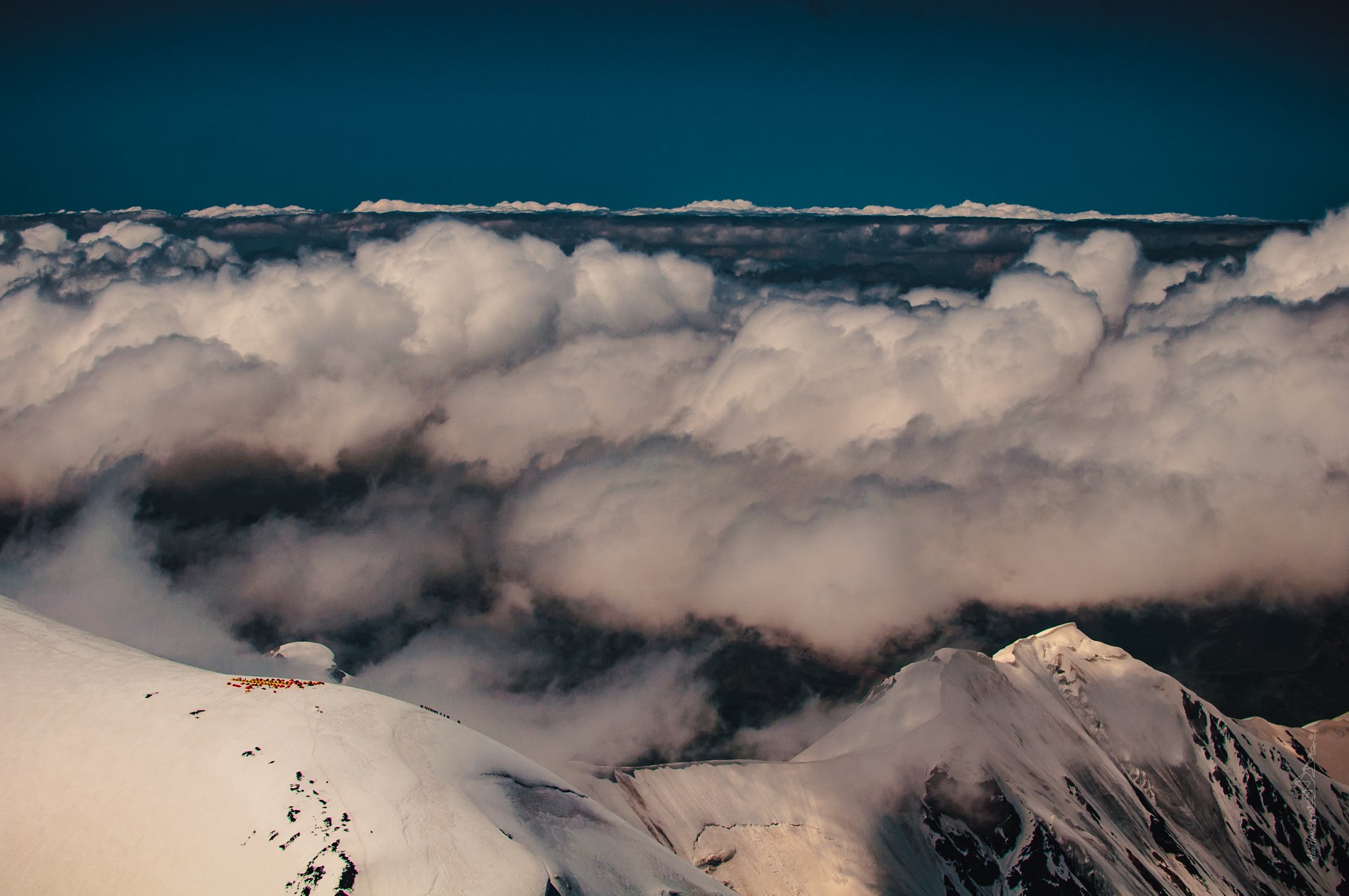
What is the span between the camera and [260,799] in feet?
164

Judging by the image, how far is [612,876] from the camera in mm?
59125

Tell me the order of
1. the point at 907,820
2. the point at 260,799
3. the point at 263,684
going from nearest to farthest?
the point at 260,799
the point at 263,684
the point at 907,820

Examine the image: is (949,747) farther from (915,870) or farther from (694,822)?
(694,822)

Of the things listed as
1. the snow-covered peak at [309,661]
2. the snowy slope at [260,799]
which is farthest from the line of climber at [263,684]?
the snow-covered peak at [309,661]

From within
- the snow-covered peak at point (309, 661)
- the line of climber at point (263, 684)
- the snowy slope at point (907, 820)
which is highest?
the line of climber at point (263, 684)

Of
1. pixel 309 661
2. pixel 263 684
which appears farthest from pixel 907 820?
pixel 263 684

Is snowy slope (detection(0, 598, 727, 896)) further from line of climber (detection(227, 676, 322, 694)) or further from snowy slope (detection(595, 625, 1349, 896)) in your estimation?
snowy slope (detection(595, 625, 1349, 896))

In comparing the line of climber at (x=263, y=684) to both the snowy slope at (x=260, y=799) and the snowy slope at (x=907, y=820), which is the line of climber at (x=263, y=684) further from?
the snowy slope at (x=907, y=820)

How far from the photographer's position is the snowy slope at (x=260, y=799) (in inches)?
1838

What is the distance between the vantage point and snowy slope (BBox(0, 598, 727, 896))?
4669 cm

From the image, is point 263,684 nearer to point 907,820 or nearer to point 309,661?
point 309,661

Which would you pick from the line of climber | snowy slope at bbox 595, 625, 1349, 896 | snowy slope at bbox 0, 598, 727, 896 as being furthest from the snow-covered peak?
snowy slope at bbox 0, 598, 727, 896

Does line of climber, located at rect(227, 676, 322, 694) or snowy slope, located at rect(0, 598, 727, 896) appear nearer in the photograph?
snowy slope, located at rect(0, 598, 727, 896)

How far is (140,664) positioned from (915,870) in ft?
437
